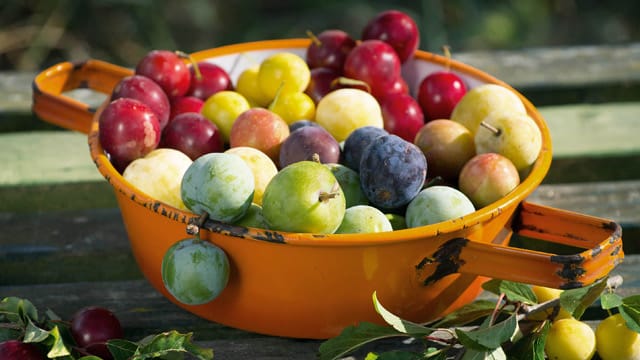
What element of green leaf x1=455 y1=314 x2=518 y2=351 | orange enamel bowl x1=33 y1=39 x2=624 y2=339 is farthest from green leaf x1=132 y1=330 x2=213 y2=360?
green leaf x1=455 y1=314 x2=518 y2=351

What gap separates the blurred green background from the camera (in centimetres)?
331

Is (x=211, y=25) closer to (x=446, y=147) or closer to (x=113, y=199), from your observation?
(x=113, y=199)

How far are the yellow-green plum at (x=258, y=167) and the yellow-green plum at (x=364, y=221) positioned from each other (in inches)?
5.6

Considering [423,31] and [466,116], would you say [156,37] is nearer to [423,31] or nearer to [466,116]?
[423,31]

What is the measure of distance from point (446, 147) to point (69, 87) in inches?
29.9

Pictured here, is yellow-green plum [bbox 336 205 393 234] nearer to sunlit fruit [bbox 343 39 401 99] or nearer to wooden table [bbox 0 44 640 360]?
wooden table [bbox 0 44 640 360]

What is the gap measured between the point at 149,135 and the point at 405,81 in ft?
1.86

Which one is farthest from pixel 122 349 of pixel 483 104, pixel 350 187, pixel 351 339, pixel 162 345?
pixel 483 104

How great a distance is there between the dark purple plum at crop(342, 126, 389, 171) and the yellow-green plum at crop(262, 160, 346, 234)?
0.65 ft

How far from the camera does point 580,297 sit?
3.73 ft

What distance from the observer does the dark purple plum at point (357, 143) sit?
130 cm

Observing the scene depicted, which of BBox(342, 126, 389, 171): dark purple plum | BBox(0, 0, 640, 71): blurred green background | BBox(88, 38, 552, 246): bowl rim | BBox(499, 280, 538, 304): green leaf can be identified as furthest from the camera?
BBox(0, 0, 640, 71): blurred green background

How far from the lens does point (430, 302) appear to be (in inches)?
47.2

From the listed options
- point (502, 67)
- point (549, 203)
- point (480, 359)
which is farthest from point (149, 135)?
point (502, 67)
